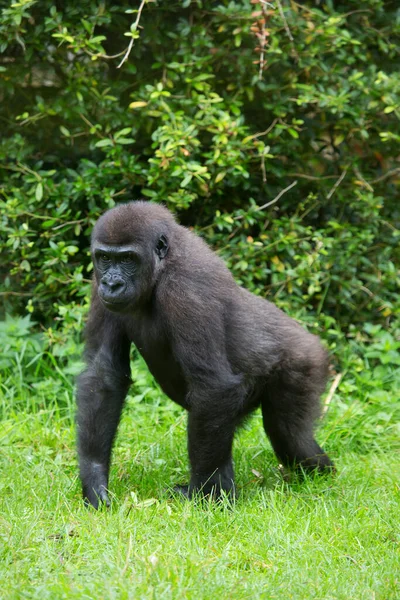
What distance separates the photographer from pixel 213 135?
7.52 meters

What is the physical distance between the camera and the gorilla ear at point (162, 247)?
4926mm

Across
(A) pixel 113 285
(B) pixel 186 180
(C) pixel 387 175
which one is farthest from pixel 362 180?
(A) pixel 113 285

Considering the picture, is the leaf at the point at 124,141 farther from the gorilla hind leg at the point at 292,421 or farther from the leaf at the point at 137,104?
the gorilla hind leg at the point at 292,421

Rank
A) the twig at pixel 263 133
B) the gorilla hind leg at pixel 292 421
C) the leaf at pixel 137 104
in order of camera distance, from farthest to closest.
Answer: the twig at pixel 263 133
the leaf at pixel 137 104
the gorilla hind leg at pixel 292 421

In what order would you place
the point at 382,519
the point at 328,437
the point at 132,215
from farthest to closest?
the point at 328,437 < the point at 132,215 < the point at 382,519

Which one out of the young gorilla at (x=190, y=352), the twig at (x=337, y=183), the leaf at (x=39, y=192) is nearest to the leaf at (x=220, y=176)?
the twig at (x=337, y=183)

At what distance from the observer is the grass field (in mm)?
3605

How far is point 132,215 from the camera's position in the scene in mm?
4879

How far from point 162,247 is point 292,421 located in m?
1.40

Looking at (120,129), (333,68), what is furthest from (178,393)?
(333,68)

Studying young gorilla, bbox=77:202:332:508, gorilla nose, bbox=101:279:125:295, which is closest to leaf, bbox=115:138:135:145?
young gorilla, bbox=77:202:332:508

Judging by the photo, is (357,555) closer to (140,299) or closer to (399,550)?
(399,550)

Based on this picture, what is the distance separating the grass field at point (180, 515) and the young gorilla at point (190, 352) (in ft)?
0.97

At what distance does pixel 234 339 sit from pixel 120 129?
3.09 m
